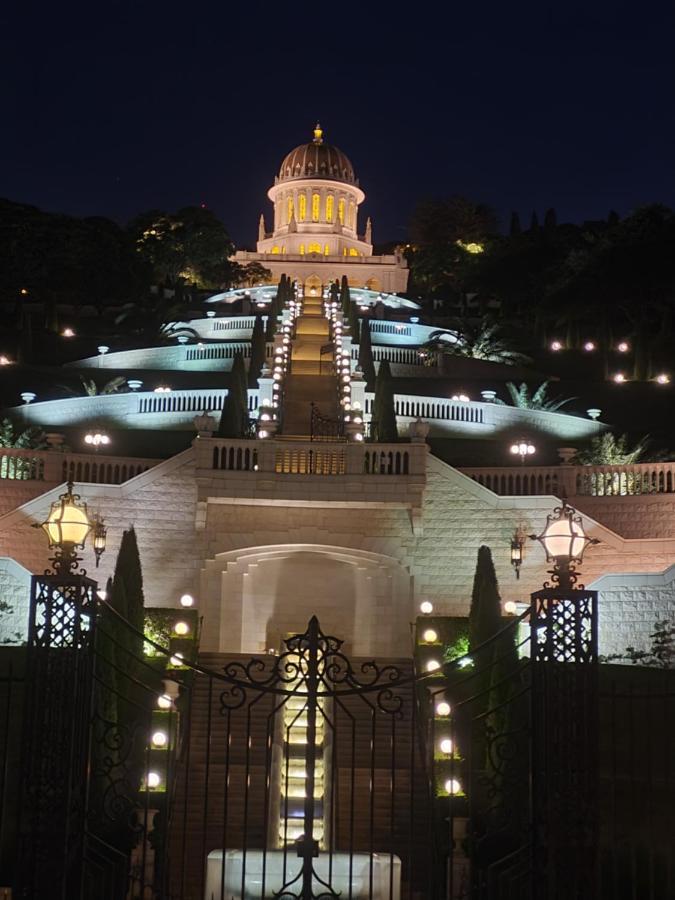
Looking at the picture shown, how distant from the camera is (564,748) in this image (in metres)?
12.0

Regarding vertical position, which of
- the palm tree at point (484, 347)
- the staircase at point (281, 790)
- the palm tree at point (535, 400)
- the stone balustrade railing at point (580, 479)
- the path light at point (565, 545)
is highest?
the palm tree at point (484, 347)

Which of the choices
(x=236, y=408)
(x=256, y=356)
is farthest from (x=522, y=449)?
(x=256, y=356)

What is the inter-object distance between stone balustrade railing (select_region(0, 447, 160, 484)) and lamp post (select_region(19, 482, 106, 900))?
1958cm

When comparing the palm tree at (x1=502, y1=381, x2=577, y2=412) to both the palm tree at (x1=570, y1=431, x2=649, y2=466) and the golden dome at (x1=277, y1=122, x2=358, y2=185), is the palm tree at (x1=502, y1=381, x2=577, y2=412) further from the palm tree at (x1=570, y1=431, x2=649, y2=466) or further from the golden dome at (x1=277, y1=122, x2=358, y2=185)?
the golden dome at (x1=277, y1=122, x2=358, y2=185)

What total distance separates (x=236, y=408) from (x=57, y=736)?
2294cm

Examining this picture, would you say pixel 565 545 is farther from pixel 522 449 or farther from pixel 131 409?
pixel 131 409

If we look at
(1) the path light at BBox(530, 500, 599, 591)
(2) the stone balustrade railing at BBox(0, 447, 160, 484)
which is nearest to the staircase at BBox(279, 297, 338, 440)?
(2) the stone balustrade railing at BBox(0, 447, 160, 484)

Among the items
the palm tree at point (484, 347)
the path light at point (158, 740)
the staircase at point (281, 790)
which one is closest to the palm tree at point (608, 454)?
the staircase at point (281, 790)

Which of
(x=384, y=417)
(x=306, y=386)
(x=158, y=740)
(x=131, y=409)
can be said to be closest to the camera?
(x=158, y=740)

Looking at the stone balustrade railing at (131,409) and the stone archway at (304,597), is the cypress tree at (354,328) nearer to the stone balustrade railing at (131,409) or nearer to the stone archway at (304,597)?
the stone balustrade railing at (131,409)

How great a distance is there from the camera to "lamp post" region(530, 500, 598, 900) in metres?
11.8

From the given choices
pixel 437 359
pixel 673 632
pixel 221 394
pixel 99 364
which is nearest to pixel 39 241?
pixel 99 364

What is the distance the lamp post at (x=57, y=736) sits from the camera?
38.5 feet

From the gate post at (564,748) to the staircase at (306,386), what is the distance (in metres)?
21.4
